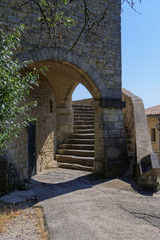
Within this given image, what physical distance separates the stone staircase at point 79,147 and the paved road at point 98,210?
1772 mm

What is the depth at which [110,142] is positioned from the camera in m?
6.35

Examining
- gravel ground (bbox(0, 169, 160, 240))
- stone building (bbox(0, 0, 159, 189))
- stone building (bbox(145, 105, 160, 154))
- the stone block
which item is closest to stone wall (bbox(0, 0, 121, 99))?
stone building (bbox(0, 0, 159, 189))

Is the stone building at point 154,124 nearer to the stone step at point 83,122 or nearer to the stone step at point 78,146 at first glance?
the stone step at point 83,122

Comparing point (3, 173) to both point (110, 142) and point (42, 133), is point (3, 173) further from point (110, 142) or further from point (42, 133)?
point (42, 133)

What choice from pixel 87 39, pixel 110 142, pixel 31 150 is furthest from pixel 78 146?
pixel 87 39

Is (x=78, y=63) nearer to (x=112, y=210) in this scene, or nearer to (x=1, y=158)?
(x=1, y=158)

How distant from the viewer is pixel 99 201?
4.19m

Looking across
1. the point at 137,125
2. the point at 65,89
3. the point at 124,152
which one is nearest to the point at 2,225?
the point at 124,152

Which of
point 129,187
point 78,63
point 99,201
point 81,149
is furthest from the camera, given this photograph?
point 81,149

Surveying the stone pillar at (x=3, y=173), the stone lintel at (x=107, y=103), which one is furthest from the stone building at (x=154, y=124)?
the stone pillar at (x=3, y=173)

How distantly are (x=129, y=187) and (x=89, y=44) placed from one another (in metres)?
3.86

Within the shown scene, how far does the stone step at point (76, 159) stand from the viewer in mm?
7452

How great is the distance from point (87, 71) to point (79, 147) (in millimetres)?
3360

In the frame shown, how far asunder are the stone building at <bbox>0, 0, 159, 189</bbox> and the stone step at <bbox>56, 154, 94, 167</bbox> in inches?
34.0
